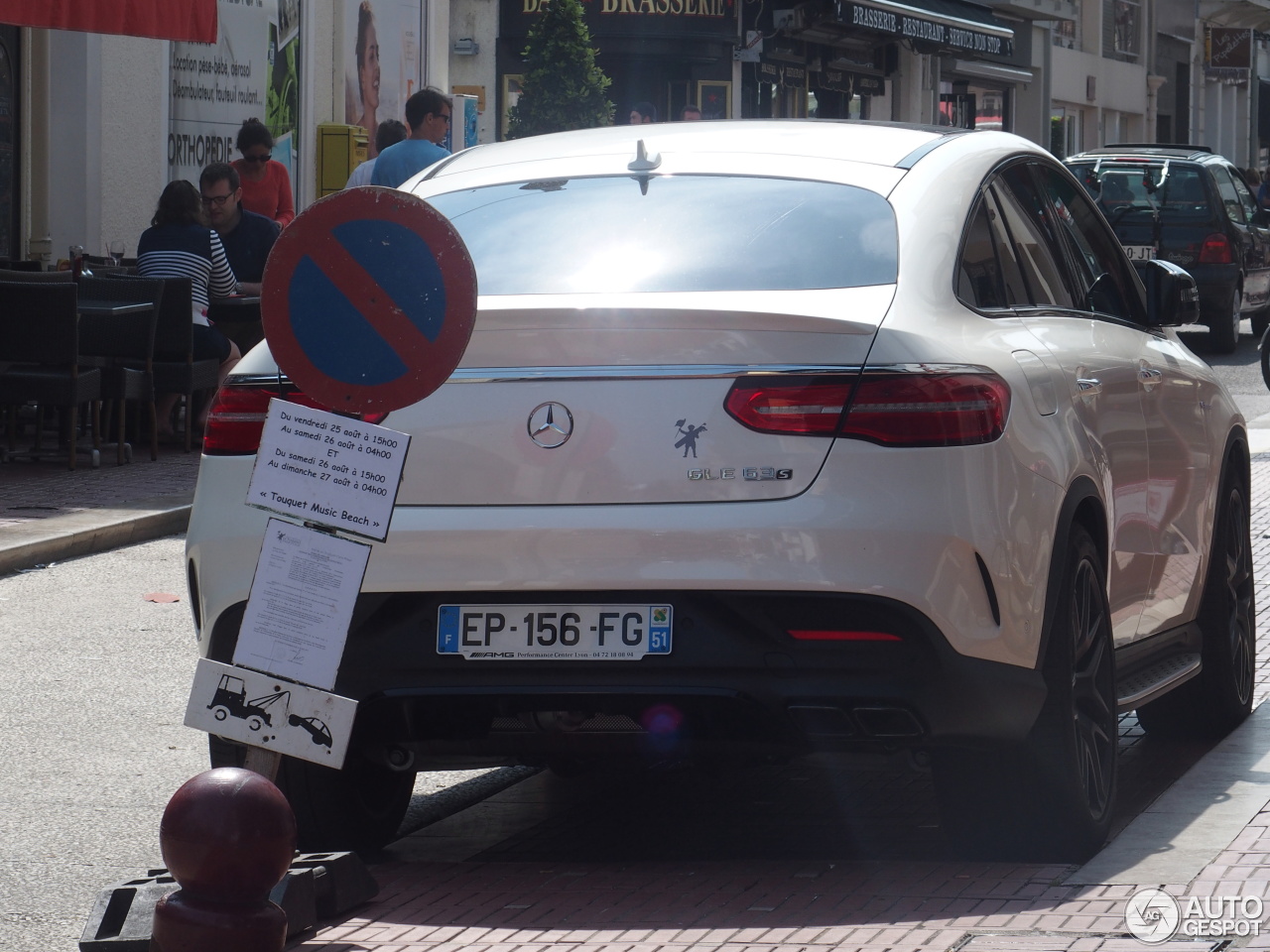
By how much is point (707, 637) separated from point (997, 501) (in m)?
0.65

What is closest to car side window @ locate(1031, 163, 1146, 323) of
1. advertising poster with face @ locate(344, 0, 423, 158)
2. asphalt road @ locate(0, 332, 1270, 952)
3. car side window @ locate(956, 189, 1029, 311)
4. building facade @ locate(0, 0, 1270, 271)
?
car side window @ locate(956, 189, 1029, 311)

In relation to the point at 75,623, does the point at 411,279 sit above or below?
above

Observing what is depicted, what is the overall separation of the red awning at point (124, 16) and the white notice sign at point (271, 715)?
26.9 feet

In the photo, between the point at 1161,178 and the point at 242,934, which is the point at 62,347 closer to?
the point at 242,934

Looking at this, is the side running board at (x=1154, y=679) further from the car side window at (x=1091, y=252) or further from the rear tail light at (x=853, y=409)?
the rear tail light at (x=853, y=409)

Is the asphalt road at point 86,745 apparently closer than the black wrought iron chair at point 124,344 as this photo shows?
Yes

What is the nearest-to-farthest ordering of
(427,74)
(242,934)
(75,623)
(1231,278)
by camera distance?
1. (242,934)
2. (75,623)
3. (1231,278)
4. (427,74)

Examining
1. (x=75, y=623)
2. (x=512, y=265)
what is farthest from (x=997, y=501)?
(x=75, y=623)

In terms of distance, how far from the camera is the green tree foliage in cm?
2844

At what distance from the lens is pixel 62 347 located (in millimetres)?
11688

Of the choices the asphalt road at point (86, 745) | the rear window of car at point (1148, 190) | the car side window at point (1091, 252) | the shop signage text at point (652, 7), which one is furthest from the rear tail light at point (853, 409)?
the shop signage text at point (652, 7)

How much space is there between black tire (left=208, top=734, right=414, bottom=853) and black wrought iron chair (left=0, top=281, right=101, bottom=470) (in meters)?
6.98

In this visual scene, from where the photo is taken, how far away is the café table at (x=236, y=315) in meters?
13.5

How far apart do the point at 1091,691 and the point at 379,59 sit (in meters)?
18.7
